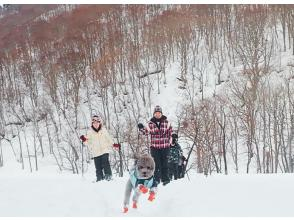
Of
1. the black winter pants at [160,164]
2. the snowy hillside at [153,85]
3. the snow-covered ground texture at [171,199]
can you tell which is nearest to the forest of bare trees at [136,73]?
the snowy hillside at [153,85]

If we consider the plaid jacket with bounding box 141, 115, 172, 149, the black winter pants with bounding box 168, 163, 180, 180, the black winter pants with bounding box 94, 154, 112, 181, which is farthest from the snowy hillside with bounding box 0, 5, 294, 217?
the plaid jacket with bounding box 141, 115, 172, 149

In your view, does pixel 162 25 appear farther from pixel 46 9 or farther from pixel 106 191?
pixel 106 191

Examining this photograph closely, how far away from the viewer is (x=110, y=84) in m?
44.3

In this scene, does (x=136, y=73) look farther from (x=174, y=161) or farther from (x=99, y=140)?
(x=99, y=140)

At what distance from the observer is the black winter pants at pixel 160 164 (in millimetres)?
8938

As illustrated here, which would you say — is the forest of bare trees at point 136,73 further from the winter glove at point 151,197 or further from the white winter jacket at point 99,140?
the winter glove at point 151,197

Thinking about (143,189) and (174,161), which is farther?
(174,161)

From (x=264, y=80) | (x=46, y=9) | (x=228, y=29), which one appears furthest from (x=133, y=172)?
(x=46, y=9)

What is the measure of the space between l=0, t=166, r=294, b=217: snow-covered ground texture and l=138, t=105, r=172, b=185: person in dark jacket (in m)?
0.42

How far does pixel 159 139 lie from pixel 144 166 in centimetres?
152

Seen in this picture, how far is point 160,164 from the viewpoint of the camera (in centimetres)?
897

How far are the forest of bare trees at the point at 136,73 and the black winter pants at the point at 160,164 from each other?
77.7 feet

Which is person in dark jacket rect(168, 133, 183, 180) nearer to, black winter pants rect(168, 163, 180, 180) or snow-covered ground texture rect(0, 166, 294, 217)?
black winter pants rect(168, 163, 180, 180)

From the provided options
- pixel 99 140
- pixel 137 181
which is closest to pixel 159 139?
pixel 137 181
